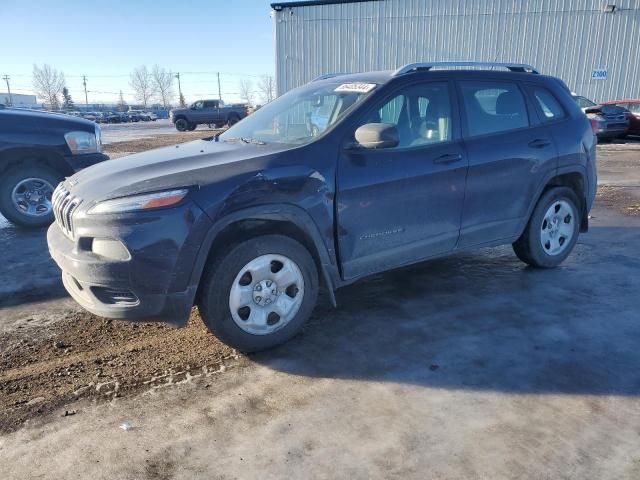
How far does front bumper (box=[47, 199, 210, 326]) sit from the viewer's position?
290 centimetres

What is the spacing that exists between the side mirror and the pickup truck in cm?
3284

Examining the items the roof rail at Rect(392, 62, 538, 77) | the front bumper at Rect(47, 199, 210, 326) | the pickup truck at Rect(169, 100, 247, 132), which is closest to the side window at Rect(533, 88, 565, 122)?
the roof rail at Rect(392, 62, 538, 77)

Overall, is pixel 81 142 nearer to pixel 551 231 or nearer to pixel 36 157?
pixel 36 157

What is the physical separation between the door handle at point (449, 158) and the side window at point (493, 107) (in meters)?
0.29

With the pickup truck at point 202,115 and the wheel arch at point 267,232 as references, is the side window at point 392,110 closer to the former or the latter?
the wheel arch at point 267,232

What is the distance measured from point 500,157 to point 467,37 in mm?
19833

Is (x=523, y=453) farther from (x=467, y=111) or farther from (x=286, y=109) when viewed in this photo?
(x=286, y=109)

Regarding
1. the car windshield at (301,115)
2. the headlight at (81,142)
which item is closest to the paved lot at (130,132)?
the headlight at (81,142)

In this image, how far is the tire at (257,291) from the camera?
315 cm

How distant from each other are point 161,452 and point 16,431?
2.64ft

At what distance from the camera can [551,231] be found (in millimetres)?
4965

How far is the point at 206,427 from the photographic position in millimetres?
2678

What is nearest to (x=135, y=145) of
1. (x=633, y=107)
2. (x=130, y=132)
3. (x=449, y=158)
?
(x=130, y=132)

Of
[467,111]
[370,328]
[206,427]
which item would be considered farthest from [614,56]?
[206,427]
